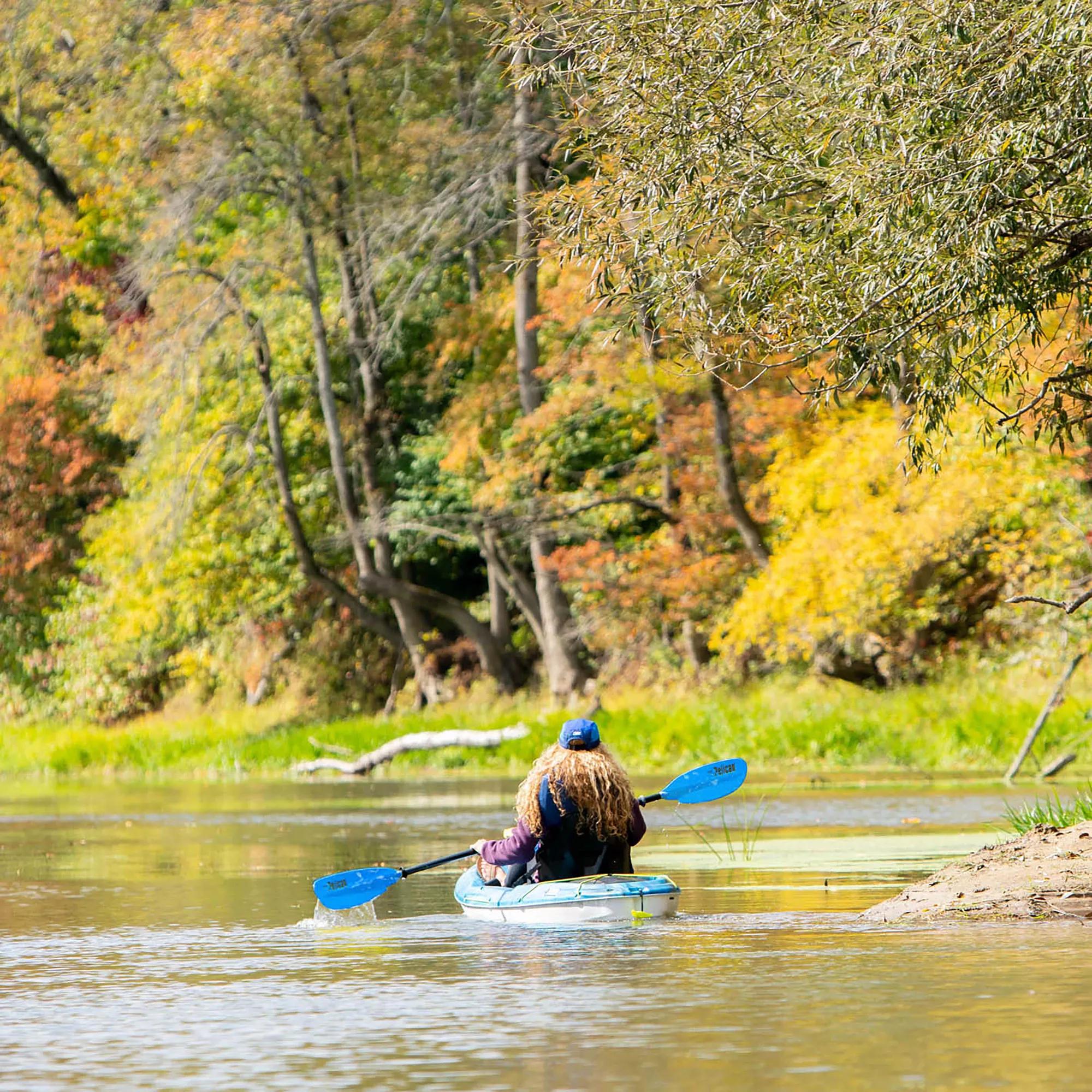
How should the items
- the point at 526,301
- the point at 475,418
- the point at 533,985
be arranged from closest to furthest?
the point at 533,985
the point at 526,301
the point at 475,418

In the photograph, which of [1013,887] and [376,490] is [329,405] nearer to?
[376,490]

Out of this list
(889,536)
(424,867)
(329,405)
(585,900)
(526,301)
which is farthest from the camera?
(329,405)

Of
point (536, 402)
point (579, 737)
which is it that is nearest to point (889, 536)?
point (536, 402)

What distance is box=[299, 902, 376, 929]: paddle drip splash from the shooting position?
12719 millimetres

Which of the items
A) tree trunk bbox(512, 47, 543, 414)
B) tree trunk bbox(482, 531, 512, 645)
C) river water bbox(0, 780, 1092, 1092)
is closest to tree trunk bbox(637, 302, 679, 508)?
tree trunk bbox(512, 47, 543, 414)

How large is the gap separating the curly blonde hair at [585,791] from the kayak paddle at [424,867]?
2.05ft

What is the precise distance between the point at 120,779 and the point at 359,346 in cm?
809

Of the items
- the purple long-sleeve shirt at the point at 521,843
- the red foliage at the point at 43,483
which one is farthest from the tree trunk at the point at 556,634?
the purple long-sleeve shirt at the point at 521,843

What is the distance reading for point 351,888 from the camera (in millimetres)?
13000

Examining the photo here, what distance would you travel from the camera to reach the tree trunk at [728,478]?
102 ft

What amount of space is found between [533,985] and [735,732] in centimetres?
1969

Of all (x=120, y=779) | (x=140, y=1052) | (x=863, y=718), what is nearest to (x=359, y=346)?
(x=120, y=779)

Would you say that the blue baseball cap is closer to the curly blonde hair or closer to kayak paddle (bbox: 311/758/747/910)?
the curly blonde hair

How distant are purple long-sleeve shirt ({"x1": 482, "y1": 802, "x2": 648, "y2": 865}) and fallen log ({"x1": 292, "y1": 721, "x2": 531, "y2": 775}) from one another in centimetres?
1765
